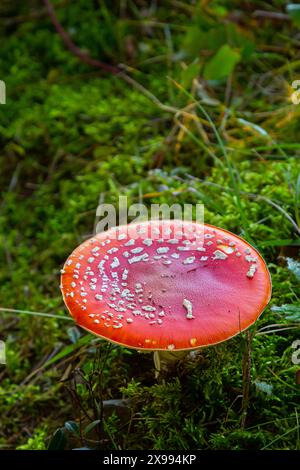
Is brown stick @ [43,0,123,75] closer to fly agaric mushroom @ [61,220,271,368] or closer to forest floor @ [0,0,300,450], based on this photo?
forest floor @ [0,0,300,450]

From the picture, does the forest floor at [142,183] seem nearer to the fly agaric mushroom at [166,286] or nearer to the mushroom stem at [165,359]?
the mushroom stem at [165,359]

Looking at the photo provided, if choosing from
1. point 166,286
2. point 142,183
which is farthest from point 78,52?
point 166,286

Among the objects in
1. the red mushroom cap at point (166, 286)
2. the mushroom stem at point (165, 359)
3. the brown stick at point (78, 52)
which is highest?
the brown stick at point (78, 52)

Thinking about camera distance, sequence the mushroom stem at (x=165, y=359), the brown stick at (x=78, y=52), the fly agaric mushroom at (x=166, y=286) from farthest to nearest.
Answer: the brown stick at (x=78, y=52) → the mushroom stem at (x=165, y=359) → the fly agaric mushroom at (x=166, y=286)

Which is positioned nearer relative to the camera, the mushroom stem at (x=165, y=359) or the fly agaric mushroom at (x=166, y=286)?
the fly agaric mushroom at (x=166, y=286)

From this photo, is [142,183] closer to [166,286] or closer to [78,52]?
[166,286]

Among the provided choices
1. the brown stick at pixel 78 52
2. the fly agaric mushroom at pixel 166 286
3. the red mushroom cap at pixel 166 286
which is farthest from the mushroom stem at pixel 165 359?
the brown stick at pixel 78 52
